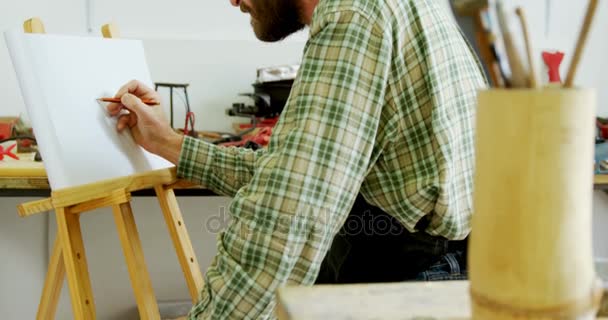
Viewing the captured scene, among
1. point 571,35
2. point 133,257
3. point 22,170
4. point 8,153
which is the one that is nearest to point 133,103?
point 133,257

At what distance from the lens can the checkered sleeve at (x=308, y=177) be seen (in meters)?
0.85

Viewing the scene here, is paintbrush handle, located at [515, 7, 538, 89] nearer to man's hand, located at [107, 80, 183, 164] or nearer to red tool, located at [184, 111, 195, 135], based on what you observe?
man's hand, located at [107, 80, 183, 164]

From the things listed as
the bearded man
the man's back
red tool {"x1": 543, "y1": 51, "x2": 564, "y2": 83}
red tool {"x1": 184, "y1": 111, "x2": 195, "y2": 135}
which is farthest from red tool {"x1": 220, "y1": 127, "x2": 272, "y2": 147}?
red tool {"x1": 543, "y1": 51, "x2": 564, "y2": 83}

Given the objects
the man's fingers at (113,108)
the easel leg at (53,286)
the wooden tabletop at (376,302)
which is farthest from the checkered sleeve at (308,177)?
the easel leg at (53,286)

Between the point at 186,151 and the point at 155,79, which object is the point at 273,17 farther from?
the point at 155,79

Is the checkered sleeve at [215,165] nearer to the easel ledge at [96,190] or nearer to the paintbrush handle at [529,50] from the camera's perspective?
the easel ledge at [96,190]

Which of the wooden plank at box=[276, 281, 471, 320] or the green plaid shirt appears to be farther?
the green plaid shirt

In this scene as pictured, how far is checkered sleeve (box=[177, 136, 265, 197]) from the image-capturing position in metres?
1.24

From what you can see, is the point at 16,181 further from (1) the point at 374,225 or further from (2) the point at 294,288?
(2) the point at 294,288

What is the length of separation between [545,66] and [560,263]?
2043 mm

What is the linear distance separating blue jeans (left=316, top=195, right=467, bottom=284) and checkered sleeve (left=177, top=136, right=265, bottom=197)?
0.78 ft

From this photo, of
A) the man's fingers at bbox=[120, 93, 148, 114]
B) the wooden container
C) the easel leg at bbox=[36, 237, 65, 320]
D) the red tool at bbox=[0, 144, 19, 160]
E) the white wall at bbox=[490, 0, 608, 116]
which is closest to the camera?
the wooden container

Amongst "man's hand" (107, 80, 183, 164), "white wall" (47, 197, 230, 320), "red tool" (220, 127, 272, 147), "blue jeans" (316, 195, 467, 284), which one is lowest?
"white wall" (47, 197, 230, 320)

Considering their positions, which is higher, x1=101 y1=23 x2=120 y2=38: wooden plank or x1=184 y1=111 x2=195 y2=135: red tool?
x1=101 y1=23 x2=120 y2=38: wooden plank
